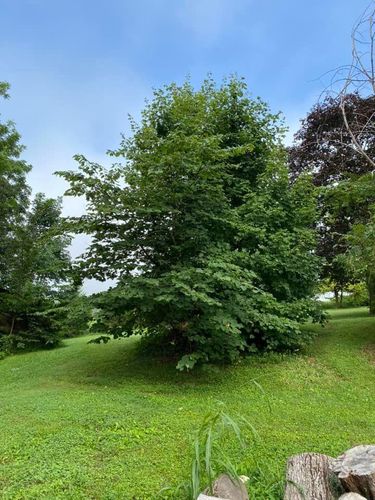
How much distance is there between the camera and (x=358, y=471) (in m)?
2.07

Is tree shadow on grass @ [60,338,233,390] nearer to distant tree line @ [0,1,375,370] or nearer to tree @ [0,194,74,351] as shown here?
distant tree line @ [0,1,375,370]

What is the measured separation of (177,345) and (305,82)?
170 inches

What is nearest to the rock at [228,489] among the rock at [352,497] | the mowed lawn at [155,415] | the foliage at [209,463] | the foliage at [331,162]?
the foliage at [209,463]

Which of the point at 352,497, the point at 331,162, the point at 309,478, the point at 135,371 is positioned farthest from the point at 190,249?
the point at 331,162

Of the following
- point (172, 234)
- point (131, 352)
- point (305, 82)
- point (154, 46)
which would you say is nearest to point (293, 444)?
point (172, 234)

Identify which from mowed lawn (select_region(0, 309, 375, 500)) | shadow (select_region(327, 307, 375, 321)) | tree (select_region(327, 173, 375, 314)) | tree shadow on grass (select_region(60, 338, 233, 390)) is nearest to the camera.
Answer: mowed lawn (select_region(0, 309, 375, 500))

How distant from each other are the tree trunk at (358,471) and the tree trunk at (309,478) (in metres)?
0.07

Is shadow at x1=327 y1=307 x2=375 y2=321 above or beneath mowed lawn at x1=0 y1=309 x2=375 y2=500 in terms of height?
above

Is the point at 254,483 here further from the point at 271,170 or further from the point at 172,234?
the point at 271,170

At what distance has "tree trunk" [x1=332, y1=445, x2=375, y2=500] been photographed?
2.02 m

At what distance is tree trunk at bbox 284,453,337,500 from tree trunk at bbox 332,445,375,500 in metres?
0.07

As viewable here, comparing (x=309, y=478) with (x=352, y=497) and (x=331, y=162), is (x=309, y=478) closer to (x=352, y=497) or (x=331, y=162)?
(x=352, y=497)

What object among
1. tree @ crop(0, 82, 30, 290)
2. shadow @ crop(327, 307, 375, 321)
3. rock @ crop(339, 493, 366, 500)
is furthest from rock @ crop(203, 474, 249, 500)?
tree @ crop(0, 82, 30, 290)

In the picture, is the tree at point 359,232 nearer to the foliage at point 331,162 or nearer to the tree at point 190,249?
the tree at point 190,249
